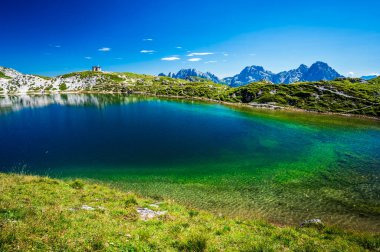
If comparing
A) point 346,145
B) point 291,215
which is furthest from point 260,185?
point 346,145

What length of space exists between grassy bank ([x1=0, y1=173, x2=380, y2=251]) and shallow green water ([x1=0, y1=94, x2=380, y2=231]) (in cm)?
738

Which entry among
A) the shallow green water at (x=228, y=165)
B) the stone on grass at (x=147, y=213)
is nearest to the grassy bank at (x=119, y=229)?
the stone on grass at (x=147, y=213)

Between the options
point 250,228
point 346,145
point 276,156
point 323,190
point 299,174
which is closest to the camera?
point 250,228

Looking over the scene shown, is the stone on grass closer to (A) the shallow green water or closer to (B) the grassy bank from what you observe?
(B) the grassy bank

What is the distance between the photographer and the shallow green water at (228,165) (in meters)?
31.3

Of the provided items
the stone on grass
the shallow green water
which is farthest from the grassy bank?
the shallow green water

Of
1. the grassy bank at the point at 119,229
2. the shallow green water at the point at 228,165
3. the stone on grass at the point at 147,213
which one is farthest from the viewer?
the shallow green water at the point at 228,165

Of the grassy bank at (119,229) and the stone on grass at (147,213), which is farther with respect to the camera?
the stone on grass at (147,213)

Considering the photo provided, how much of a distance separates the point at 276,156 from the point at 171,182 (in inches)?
1176

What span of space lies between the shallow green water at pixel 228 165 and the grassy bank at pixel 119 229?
738 centimetres

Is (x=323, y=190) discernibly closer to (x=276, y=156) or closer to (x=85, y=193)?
(x=276, y=156)

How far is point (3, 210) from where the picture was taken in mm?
15516

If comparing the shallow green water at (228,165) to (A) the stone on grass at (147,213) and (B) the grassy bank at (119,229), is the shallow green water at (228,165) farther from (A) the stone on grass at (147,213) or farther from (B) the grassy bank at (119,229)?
(A) the stone on grass at (147,213)

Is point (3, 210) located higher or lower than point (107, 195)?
higher
